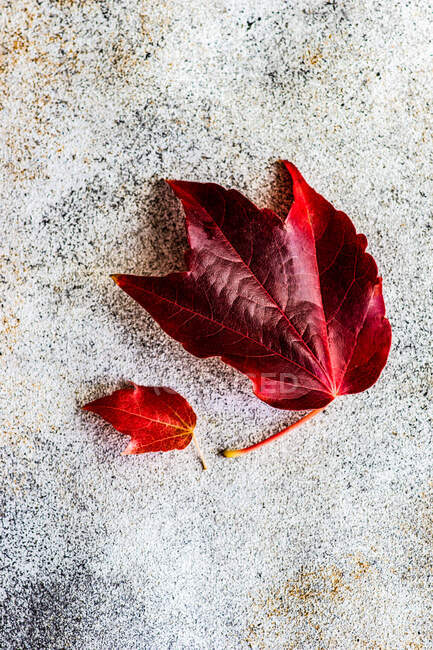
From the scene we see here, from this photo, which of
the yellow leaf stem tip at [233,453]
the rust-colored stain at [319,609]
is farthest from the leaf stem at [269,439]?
the rust-colored stain at [319,609]

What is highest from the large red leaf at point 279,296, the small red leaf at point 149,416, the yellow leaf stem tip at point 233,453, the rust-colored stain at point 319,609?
the large red leaf at point 279,296

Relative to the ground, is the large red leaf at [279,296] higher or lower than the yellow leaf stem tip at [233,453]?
higher

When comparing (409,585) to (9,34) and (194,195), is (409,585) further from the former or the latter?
(9,34)

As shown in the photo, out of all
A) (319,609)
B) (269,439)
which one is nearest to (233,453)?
(269,439)

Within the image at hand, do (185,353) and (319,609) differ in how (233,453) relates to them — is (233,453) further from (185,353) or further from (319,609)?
(319,609)

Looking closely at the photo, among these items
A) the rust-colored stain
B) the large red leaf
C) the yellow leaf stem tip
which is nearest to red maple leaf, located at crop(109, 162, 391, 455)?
the large red leaf

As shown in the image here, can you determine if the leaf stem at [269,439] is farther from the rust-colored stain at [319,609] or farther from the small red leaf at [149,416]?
the rust-colored stain at [319,609]
